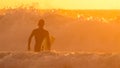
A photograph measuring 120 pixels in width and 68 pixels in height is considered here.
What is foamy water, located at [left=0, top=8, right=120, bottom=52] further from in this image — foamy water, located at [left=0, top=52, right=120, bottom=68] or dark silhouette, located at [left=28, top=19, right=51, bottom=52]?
foamy water, located at [left=0, top=52, right=120, bottom=68]

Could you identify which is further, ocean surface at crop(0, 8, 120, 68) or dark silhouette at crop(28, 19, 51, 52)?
dark silhouette at crop(28, 19, 51, 52)

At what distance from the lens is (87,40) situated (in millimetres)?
24453

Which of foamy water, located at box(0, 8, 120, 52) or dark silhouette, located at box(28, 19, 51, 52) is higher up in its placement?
foamy water, located at box(0, 8, 120, 52)

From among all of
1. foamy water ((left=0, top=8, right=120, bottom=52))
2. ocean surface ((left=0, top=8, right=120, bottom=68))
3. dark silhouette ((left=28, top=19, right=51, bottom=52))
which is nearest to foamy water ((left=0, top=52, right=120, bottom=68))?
ocean surface ((left=0, top=8, right=120, bottom=68))

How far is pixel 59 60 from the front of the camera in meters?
9.58

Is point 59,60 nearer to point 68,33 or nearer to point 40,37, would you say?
point 40,37

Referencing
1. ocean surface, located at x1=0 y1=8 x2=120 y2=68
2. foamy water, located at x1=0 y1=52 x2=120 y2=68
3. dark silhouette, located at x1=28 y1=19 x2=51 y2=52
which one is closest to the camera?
foamy water, located at x1=0 y1=52 x2=120 y2=68

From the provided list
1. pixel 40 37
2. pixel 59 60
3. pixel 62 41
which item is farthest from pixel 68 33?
pixel 59 60

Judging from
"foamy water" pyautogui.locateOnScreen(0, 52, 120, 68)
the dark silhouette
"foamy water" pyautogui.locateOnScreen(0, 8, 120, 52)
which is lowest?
"foamy water" pyautogui.locateOnScreen(0, 52, 120, 68)

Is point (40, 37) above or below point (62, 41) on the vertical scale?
below

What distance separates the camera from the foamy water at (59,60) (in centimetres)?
919

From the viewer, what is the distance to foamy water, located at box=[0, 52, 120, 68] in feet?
30.1

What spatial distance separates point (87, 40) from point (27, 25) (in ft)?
21.6

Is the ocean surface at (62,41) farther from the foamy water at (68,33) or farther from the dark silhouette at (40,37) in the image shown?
the dark silhouette at (40,37)
